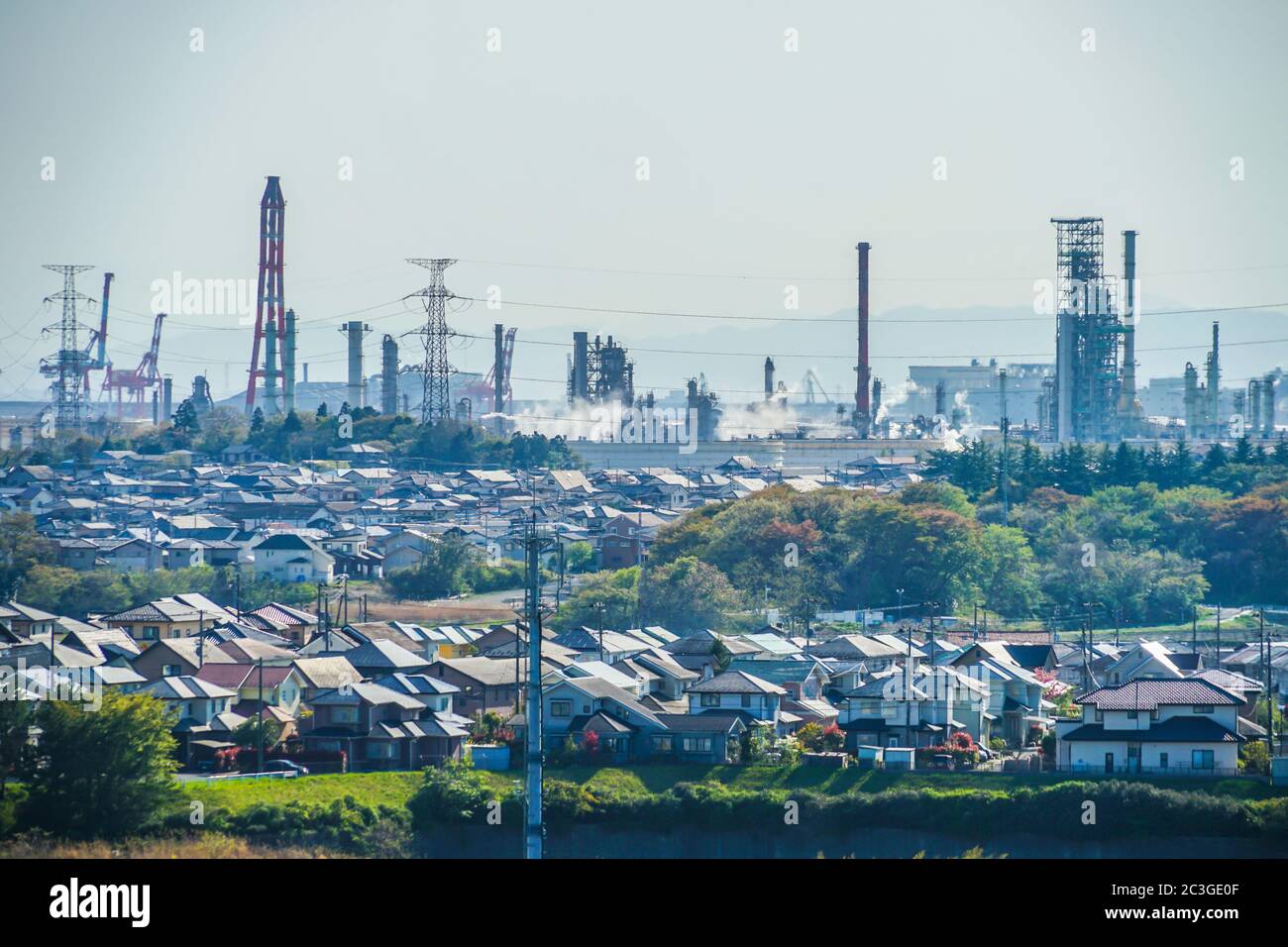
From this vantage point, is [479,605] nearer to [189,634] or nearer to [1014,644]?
[189,634]

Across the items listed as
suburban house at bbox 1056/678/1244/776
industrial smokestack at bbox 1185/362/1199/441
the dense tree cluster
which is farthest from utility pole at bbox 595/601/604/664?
industrial smokestack at bbox 1185/362/1199/441

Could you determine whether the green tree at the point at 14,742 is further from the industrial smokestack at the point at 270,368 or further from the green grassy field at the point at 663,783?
the industrial smokestack at the point at 270,368

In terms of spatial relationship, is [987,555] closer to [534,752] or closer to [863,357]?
[534,752]

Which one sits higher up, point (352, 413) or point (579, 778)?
point (352, 413)

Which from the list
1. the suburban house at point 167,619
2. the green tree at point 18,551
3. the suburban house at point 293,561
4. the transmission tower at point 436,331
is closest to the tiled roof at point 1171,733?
the suburban house at point 167,619

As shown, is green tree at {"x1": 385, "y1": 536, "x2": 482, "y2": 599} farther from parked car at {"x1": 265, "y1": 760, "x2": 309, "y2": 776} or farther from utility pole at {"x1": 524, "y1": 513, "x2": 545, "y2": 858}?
utility pole at {"x1": 524, "y1": 513, "x2": 545, "y2": 858}
